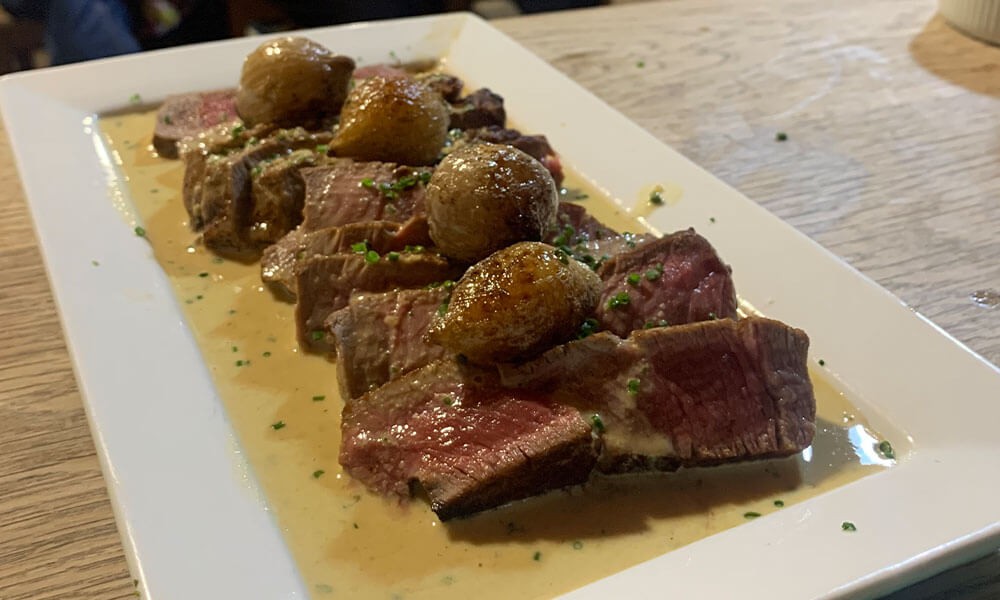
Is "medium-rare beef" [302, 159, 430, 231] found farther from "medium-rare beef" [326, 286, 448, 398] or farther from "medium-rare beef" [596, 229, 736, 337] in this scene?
"medium-rare beef" [596, 229, 736, 337]

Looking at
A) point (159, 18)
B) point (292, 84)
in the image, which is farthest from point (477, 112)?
point (159, 18)

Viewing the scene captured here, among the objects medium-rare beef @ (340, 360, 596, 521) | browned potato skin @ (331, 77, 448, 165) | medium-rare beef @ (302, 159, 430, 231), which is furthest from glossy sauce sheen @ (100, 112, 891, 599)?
browned potato skin @ (331, 77, 448, 165)

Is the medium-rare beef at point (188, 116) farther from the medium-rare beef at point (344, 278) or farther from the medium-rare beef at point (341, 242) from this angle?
the medium-rare beef at point (344, 278)

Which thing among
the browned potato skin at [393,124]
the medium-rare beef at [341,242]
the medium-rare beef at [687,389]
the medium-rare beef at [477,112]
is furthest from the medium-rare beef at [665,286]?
the medium-rare beef at [477,112]

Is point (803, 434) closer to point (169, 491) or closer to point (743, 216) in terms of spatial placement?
point (743, 216)

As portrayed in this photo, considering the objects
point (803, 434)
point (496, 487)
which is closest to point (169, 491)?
point (496, 487)
